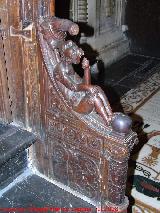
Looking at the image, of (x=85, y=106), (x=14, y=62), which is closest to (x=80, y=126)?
(x=85, y=106)

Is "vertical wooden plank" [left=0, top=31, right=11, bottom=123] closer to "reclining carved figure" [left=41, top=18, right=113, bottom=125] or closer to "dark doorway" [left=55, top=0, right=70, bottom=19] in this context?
"reclining carved figure" [left=41, top=18, right=113, bottom=125]

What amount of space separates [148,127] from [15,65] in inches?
70.9

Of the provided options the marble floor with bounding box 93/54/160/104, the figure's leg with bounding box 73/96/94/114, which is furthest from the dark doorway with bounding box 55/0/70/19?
the figure's leg with bounding box 73/96/94/114

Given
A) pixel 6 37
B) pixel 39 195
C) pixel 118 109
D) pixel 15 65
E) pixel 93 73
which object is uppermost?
pixel 6 37

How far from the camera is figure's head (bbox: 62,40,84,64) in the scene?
1005 millimetres

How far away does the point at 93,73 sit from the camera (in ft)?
8.23

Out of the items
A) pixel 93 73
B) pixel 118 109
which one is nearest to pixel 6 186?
pixel 93 73

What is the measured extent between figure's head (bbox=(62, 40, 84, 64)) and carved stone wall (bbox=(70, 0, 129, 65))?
2830 mm

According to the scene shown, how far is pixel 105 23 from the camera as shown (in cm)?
430

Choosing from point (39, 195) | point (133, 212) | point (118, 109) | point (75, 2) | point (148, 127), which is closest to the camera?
point (39, 195)

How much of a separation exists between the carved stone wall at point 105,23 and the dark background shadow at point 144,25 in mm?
129

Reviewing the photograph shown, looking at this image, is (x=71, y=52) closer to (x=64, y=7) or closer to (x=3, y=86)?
(x=3, y=86)

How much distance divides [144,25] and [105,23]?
2.56ft

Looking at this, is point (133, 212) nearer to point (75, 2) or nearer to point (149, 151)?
point (149, 151)
